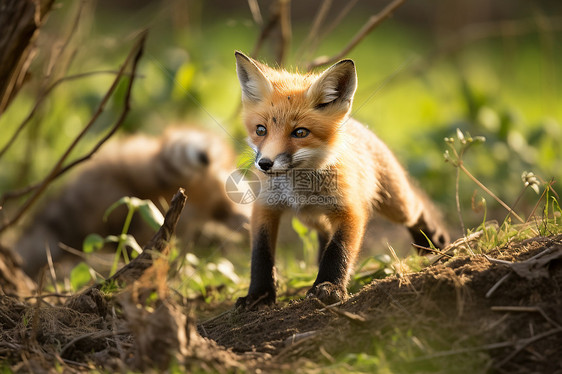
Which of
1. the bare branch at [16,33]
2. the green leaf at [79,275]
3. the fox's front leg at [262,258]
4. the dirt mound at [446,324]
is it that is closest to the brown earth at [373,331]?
the dirt mound at [446,324]

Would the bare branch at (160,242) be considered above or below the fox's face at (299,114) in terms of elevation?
below

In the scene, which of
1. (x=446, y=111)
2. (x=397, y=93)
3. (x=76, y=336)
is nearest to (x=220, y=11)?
(x=397, y=93)

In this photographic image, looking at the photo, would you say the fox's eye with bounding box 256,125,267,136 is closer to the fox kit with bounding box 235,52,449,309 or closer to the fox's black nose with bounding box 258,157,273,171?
the fox kit with bounding box 235,52,449,309

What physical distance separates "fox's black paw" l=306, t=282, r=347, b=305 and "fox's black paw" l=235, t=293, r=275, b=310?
0.32 meters

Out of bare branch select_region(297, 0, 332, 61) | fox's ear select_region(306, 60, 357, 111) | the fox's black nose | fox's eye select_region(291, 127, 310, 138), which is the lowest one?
the fox's black nose

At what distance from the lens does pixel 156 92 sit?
8000 mm

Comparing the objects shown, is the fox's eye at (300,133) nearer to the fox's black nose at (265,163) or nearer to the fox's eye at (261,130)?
the fox's eye at (261,130)

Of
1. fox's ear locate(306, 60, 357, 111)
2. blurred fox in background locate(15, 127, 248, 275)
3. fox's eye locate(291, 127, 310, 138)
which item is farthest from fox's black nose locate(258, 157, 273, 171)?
blurred fox in background locate(15, 127, 248, 275)

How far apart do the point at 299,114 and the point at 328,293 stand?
1.10m

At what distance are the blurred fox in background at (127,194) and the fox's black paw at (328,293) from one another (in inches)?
143

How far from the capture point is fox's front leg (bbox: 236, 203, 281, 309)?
376 cm

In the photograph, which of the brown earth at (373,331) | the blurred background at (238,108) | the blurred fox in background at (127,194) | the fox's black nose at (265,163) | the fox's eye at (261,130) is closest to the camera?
the brown earth at (373,331)

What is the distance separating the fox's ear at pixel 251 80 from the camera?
3801mm

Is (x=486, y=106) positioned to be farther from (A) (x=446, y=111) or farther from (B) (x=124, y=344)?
(B) (x=124, y=344)
